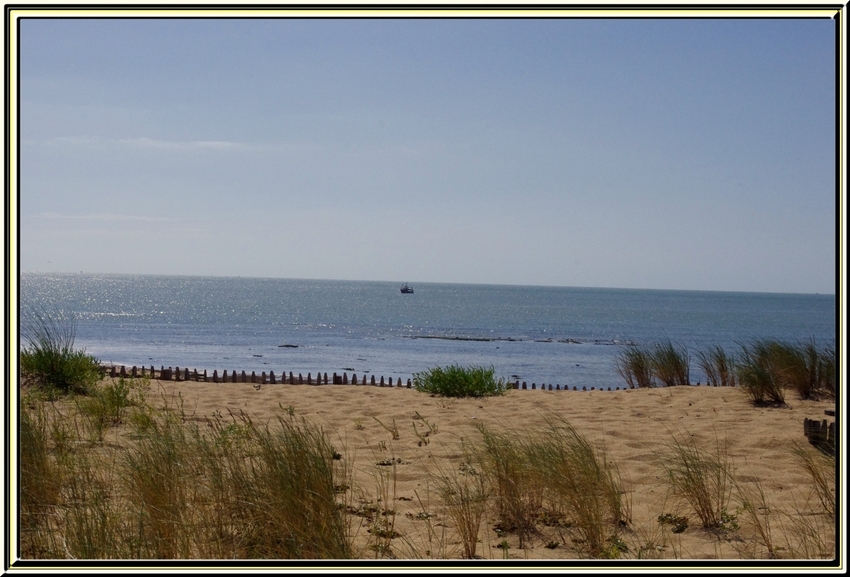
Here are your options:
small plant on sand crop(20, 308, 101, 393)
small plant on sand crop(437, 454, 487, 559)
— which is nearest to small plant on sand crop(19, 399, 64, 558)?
small plant on sand crop(437, 454, 487, 559)

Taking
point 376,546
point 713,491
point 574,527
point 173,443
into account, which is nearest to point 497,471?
point 574,527

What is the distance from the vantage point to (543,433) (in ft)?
Result: 17.5

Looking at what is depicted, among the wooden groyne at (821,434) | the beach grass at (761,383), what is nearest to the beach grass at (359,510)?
the wooden groyne at (821,434)

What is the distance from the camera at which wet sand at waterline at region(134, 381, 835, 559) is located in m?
3.66

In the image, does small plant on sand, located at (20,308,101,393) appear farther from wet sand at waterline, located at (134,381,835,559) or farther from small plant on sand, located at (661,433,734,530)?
small plant on sand, located at (661,433,734,530)

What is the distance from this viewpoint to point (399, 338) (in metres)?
41.1

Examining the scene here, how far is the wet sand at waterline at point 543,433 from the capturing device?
3.66 meters

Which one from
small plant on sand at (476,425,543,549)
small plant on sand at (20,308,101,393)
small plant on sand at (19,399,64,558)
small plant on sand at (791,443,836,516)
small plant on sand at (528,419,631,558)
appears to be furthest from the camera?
small plant on sand at (20,308,101,393)

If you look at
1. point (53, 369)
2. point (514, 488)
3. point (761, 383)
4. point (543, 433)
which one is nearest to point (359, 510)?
point (514, 488)

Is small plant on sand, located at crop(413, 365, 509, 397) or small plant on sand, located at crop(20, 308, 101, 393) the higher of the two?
small plant on sand, located at crop(20, 308, 101, 393)

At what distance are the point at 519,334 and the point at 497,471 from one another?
42527 mm

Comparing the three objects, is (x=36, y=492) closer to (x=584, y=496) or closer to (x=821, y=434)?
(x=584, y=496)

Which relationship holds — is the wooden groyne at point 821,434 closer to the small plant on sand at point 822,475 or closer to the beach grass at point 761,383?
the small plant on sand at point 822,475
